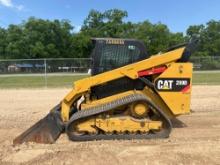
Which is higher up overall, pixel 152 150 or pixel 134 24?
pixel 134 24

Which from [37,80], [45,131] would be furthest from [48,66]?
[45,131]

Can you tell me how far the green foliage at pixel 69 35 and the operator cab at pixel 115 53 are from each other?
4682 centimetres

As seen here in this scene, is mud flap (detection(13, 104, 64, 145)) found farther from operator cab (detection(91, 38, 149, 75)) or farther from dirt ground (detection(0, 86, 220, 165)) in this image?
operator cab (detection(91, 38, 149, 75))

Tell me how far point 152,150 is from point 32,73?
65.4 ft

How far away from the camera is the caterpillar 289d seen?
7762 millimetres

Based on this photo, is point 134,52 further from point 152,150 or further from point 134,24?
point 134,24

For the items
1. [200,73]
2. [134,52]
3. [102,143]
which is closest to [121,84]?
[134,52]

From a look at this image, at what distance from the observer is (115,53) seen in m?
8.38

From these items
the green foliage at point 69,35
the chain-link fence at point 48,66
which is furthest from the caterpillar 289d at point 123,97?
the green foliage at point 69,35

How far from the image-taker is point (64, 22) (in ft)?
201

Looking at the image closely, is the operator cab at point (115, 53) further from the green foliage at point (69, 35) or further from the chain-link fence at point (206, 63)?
the green foliage at point (69, 35)

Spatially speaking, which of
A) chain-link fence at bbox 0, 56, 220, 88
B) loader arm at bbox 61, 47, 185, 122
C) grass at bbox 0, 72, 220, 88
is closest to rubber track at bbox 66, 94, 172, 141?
loader arm at bbox 61, 47, 185, 122

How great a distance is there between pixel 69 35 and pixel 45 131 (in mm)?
53229

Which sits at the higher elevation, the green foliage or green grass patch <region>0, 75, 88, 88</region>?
the green foliage
